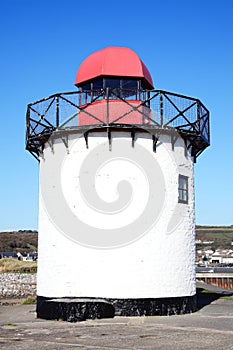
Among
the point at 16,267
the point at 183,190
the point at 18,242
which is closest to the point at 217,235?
the point at 18,242

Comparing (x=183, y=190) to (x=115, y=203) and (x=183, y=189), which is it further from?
(x=115, y=203)

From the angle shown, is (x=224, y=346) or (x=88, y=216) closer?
(x=224, y=346)

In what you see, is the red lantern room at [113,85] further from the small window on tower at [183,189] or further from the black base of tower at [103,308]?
the black base of tower at [103,308]

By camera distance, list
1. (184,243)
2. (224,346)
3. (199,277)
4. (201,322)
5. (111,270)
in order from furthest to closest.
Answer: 1. (199,277)
2. (184,243)
3. (111,270)
4. (201,322)
5. (224,346)

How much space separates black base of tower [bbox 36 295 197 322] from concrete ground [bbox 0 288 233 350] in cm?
33

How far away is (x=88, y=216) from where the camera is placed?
15812mm

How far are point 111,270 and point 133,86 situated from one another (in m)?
5.99

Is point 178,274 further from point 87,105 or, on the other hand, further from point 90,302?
point 87,105

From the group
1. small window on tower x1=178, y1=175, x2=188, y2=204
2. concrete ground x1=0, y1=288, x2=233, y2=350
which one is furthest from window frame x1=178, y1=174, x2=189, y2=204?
concrete ground x1=0, y1=288, x2=233, y2=350

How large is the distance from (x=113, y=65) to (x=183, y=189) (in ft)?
15.4

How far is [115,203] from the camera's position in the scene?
1569cm

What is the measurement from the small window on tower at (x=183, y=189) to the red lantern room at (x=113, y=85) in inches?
91.3

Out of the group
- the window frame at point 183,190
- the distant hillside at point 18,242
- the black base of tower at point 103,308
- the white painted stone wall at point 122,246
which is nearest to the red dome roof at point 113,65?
the white painted stone wall at point 122,246

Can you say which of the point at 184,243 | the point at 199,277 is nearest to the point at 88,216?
the point at 184,243
